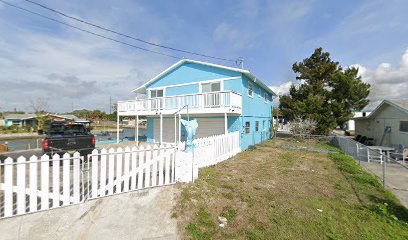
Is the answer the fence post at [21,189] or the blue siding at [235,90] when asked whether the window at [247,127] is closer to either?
the blue siding at [235,90]

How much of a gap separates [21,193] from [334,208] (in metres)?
6.62

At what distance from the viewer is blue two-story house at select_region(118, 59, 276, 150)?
42.6 ft

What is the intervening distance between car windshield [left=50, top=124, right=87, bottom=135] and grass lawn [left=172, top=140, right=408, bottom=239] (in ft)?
22.0

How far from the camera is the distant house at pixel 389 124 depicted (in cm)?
1403

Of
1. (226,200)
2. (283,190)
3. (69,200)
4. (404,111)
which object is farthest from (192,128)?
(404,111)

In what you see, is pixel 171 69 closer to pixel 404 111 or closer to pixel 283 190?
pixel 283 190

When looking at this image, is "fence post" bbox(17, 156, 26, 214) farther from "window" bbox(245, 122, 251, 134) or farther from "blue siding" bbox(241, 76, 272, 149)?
"window" bbox(245, 122, 251, 134)

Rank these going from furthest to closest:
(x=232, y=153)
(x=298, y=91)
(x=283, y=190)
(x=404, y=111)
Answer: (x=298, y=91) < (x=404, y=111) < (x=232, y=153) < (x=283, y=190)

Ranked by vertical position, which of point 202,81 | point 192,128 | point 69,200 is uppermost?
point 202,81

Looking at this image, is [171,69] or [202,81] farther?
[171,69]

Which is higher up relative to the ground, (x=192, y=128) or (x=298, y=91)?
(x=298, y=91)

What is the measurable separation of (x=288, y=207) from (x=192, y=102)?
31.2ft

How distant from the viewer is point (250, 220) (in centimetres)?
432

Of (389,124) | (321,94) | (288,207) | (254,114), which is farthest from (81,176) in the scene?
(321,94)
